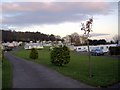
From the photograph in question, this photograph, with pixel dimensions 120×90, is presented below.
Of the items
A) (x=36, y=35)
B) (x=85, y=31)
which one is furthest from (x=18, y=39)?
(x=85, y=31)

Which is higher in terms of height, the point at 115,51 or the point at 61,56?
the point at 61,56

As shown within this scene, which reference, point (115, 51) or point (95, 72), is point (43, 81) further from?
point (115, 51)

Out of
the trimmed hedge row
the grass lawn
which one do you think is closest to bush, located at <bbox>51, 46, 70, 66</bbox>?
the grass lawn

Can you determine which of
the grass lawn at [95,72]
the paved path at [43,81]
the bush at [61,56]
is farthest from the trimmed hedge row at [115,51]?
the paved path at [43,81]

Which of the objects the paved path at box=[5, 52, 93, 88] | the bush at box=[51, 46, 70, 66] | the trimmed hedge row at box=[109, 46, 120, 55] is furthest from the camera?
the trimmed hedge row at box=[109, 46, 120, 55]

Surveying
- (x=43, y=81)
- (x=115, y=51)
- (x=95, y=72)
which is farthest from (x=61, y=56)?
(x=115, y=51)

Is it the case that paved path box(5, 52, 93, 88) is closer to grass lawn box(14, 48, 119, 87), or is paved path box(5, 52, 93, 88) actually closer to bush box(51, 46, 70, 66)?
grass lawn box(14, 48, 119, 87)

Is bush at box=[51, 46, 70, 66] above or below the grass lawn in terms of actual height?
above

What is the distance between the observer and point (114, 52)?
172 feet

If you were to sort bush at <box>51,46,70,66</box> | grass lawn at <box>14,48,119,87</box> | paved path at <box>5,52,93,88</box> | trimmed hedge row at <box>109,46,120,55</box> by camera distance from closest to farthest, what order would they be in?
paved path at <box>5,52,93,88</box> < grass lawn at <box>14,48,119,87</box> < bush at <box>51,46,70,66</box> < trimmed hedge row at <box>109,46,120,55</box>

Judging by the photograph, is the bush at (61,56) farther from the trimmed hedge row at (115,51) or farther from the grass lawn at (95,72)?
the trimmed hedge row at (115,51)

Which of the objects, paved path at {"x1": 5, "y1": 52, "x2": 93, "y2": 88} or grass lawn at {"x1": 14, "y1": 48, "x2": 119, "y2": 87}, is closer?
paved path at {"x1": 5, "y1": 52, "x2": 93, "y2": 88}

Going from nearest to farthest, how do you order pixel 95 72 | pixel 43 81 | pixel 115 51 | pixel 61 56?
1. pixel 43 81
2. pixel 95 72
3. pixel 61 56
4. pixel 115 51

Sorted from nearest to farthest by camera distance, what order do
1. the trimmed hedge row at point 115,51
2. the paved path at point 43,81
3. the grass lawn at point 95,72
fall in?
1. the paved path at point 43,81
2. the grass lawn at point 95,72
3. the trimmed hedge row at point 115,51
